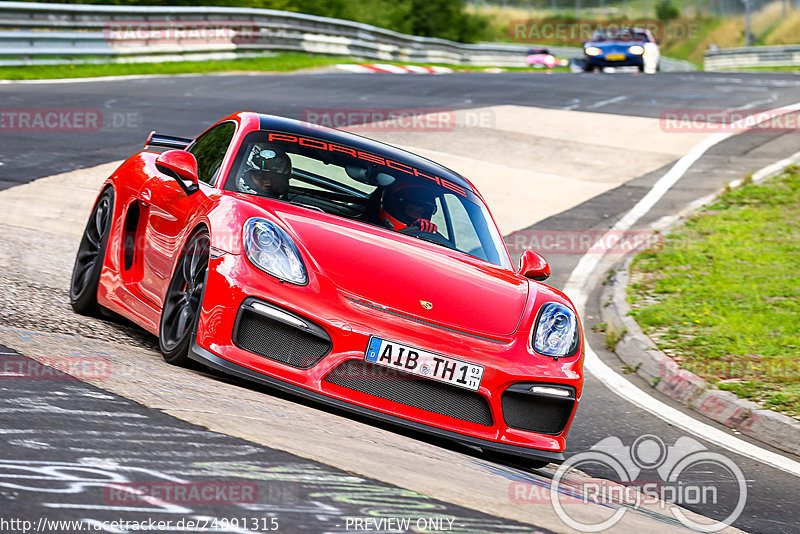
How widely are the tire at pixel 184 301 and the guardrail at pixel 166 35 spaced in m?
17.1

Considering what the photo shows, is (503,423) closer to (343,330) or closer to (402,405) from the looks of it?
(402,405)

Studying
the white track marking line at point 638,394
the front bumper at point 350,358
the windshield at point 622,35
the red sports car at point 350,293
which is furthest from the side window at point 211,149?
the windshield at point 622,35

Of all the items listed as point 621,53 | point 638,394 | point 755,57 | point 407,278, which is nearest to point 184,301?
point 407,278

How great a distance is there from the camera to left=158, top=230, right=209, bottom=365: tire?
4.98 meters

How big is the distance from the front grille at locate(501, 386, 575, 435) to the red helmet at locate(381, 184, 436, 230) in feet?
4.61

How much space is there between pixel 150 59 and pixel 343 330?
21.4 metres

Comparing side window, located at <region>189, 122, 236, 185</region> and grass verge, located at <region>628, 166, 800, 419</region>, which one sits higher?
side window, located at <region>189, 122, 236, 185</region>

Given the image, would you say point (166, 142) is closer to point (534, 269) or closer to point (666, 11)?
point (534, 269)

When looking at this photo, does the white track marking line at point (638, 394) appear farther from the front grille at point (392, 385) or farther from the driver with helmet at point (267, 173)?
the driver with helmet at point (267, 173)

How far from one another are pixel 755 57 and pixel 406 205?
130 feet

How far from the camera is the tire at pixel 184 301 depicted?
498 centimetres

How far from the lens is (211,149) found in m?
6.36

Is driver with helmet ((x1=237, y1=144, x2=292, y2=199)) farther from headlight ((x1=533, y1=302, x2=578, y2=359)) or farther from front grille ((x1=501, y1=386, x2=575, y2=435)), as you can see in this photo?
front grille ((x1=501, y1=386, x2=575, y2=435))

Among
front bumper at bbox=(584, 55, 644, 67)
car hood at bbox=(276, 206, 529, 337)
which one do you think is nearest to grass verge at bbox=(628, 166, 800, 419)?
car hood at bbox=(276, 206, 529, 337)
